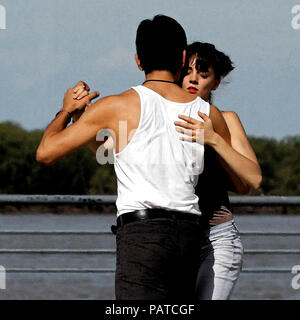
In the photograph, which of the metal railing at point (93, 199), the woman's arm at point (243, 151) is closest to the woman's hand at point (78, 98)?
the woman's arm at point (243, 151)

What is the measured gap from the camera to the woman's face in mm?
3668

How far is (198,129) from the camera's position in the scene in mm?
3014

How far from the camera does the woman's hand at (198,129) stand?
299 cm

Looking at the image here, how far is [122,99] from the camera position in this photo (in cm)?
300

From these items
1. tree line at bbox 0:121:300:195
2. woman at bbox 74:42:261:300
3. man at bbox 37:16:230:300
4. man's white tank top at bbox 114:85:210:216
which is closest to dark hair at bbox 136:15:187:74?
man at bbox 37:16:230:300

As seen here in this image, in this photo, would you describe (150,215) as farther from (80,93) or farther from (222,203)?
(80,93)

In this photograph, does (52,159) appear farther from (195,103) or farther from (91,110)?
(195,103)

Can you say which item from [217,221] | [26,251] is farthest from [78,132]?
[26,251]

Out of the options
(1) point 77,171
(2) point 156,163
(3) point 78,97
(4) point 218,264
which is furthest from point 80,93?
(1) point 77,171

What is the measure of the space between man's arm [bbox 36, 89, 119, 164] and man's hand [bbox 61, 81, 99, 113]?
0.58ft

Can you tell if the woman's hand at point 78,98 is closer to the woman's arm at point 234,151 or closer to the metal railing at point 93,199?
the woman's arm at point 234,151

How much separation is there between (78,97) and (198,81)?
0.63 m
